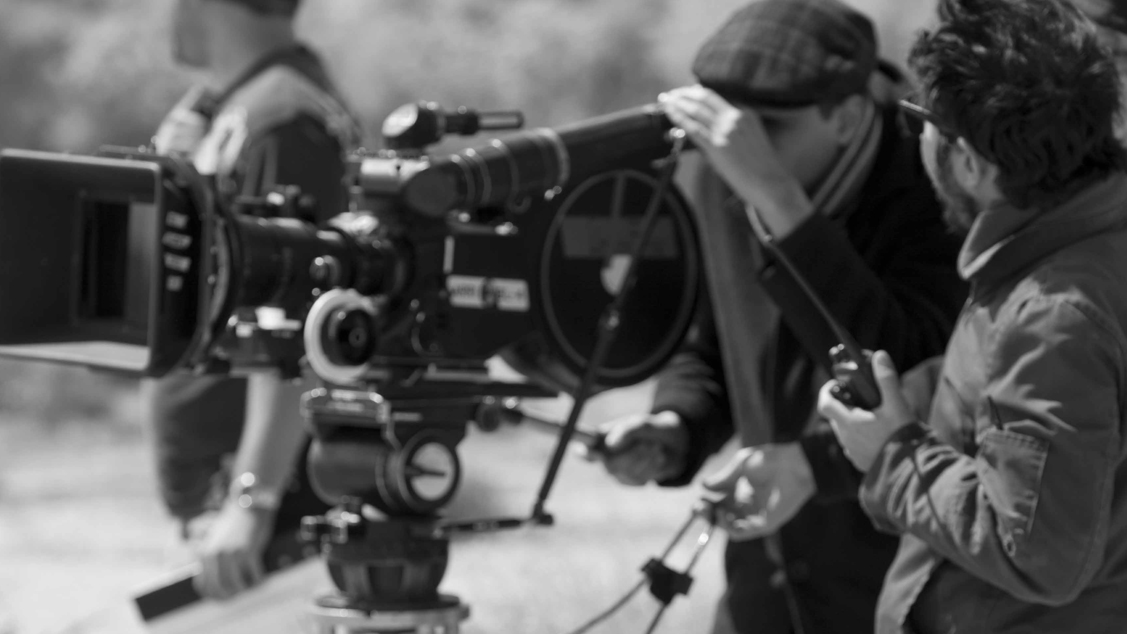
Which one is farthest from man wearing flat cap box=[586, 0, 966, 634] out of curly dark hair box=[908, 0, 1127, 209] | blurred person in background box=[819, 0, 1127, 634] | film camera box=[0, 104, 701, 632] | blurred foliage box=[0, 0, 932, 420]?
blurred foliage box=[0, 0, 932, 420]

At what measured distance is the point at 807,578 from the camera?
237 centimetres

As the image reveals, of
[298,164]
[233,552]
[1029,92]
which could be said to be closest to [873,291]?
[1029,92]

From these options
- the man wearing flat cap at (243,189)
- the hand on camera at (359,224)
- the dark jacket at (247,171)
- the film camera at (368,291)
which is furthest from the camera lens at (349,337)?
the dark jacket at (247,171)

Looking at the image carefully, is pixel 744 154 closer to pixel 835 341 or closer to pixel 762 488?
pixel 835 341

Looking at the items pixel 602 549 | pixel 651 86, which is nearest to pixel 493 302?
pixel 602 549

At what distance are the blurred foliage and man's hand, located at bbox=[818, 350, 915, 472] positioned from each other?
256 inches

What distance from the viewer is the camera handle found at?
2.27m

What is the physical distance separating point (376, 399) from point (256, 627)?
154 centimetres

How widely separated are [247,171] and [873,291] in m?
1.35

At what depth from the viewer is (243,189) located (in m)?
3.13

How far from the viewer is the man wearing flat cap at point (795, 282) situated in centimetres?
219

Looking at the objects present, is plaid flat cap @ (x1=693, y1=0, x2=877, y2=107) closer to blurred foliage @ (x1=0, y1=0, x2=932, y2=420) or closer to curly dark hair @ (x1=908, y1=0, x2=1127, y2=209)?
curly dark hair @ (x1=908, y1=0, x2=1127, y2=209)

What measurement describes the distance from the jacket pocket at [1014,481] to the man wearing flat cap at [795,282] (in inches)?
17.8

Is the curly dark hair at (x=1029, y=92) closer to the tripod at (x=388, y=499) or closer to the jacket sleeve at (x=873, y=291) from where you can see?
the jacket sleeve at (x=873, y=291)
